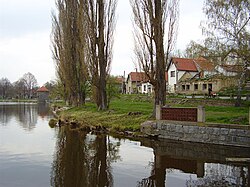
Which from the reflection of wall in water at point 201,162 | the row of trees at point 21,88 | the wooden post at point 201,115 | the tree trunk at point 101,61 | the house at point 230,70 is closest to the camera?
the reflection of wall in water at point 201,162

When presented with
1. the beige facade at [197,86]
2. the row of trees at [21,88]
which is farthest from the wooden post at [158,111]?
the row of trees at [21,88]

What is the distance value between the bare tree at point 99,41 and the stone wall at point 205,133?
30.5 feet

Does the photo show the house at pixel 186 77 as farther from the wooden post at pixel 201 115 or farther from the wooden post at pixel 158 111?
the wooden post at pixel 201 115

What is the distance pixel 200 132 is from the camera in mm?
12781

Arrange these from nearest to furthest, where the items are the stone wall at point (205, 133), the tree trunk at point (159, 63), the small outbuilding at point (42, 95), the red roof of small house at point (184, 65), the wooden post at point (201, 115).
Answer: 1. the stone wall at point (205, 133)
2. the wooden post at point (201, 115)
3. the tree trunk at point (159, 63)
4. the red roof of small house at point (184, 65)
5. the small outbuilding at point (42, 95)

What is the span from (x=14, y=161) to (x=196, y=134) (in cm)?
767

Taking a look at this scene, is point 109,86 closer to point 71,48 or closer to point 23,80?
point 71,48

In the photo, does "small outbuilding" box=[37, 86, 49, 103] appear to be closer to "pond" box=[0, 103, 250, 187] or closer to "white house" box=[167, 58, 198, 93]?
"white house" box=[167, 58, 198, 93]

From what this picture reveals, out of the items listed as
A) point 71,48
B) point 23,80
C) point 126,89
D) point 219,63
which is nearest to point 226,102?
point 219,63

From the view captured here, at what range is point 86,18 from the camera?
2238 cm

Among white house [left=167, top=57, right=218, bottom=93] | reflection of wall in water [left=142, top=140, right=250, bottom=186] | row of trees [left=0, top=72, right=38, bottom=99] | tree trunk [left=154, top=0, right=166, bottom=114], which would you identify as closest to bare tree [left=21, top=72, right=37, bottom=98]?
row of trees [left=0, top=72, right=38, bottom=99]

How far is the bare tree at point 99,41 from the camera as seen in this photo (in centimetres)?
2222

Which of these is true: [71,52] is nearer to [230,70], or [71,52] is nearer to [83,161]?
[230,70]

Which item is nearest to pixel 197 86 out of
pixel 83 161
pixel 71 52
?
pixel 71 52
